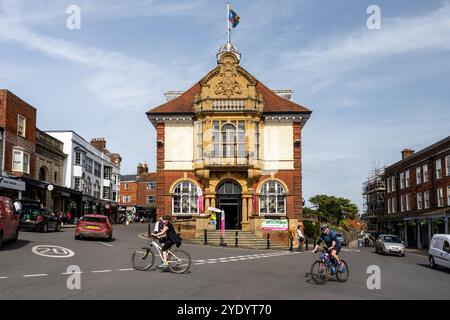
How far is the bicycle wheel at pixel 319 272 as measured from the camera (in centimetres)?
1302

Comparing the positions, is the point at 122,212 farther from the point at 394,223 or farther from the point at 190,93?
Answer: the point at 190,93

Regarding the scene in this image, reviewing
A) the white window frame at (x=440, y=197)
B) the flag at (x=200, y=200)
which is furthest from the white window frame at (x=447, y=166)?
the flag at (x=200, y=200)

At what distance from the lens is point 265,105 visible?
124ft

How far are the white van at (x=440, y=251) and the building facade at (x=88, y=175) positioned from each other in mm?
37916

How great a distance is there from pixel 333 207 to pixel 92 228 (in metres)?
73.4

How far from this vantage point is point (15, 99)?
123 feet

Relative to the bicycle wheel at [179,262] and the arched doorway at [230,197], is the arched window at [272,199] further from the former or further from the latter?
the bicycle wheel at [179,262]

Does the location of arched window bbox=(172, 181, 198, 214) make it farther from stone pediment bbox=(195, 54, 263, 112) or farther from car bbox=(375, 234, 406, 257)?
car bbox=(375, 234, 406, 257)

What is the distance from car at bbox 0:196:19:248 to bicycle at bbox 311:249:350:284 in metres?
12.2

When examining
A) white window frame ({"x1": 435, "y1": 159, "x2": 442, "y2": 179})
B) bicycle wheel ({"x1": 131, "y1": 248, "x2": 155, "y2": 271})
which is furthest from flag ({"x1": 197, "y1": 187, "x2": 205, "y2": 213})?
white window frame ({"x1": 435, "y1": 159, "x2": 442, "y2": 179})

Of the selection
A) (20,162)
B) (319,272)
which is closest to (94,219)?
(20,162)

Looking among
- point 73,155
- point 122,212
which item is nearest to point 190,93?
point 73,155
